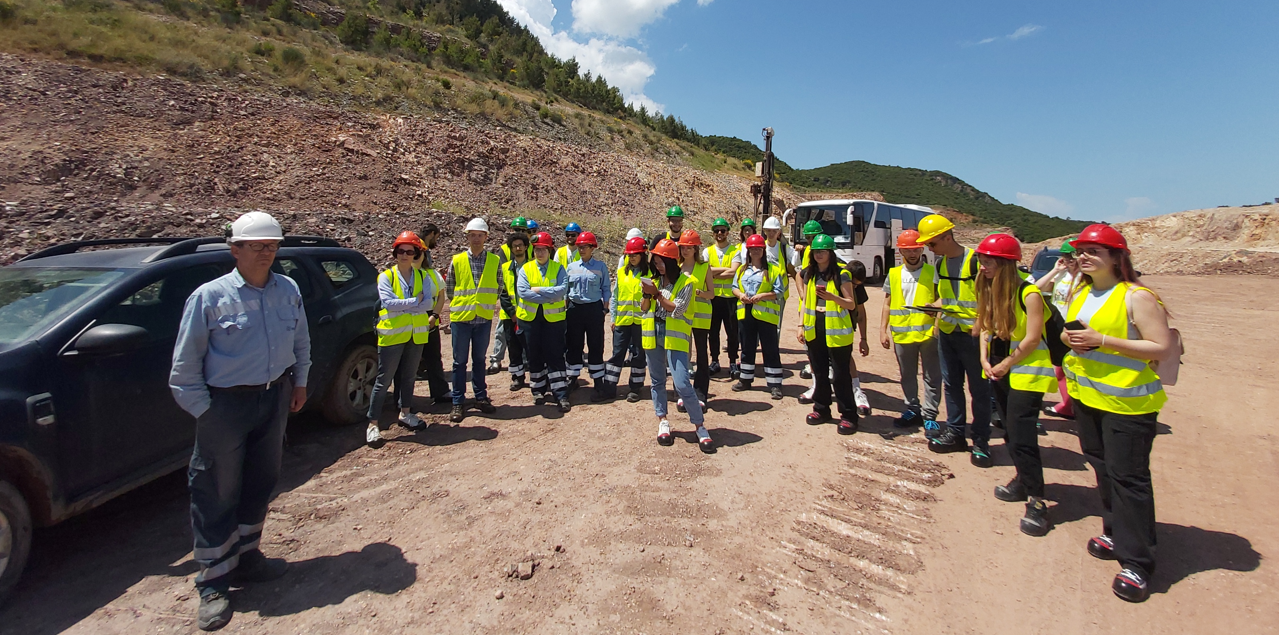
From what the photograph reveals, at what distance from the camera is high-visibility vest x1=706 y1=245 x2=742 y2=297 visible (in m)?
6.52

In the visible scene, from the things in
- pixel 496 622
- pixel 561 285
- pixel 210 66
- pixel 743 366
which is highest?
pixel 210 66

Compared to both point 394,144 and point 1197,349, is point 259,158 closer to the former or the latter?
point 394,144

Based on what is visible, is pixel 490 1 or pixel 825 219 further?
pixel 490 1

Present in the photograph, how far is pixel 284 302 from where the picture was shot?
288cm

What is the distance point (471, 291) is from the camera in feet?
18.2

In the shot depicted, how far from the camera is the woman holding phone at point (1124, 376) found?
8.80 ft

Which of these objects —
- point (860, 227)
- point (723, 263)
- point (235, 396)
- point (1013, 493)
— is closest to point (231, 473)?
point (235, 396)

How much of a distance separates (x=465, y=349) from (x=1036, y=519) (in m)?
4.61

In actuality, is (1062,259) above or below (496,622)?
above

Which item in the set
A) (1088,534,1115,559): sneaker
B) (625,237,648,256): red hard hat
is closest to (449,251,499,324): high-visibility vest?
(625,237,648,256): red hard hat

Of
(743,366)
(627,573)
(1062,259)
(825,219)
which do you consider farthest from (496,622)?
(825,219)

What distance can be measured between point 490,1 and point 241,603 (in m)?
60.5

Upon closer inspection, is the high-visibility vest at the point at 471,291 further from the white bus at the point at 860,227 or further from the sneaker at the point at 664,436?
the white bus at the point at 860,227

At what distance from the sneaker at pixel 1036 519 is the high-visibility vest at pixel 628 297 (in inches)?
131
